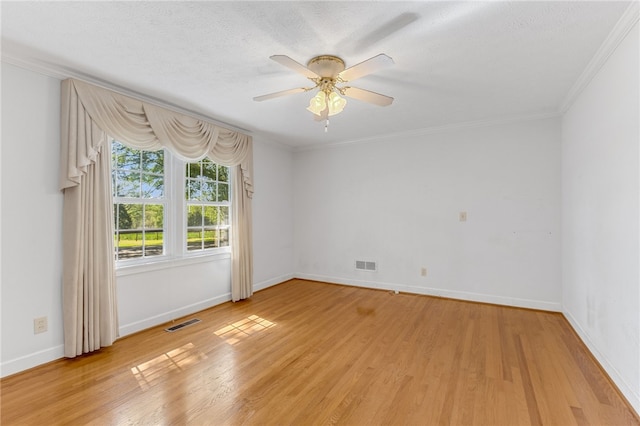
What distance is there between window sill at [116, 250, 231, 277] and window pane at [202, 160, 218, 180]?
108cm

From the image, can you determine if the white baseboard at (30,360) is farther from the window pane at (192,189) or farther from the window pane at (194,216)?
the window pane at (192,189)

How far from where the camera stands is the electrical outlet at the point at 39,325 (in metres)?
2.45

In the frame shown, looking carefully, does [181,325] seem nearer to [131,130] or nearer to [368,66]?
[131,130]

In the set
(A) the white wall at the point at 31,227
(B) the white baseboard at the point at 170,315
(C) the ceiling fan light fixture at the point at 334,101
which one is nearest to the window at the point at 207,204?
(B) the white baseboard at the point at 170,315

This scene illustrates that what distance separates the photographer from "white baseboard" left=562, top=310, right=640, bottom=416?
6.21ft

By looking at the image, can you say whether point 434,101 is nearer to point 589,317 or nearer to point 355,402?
point 589,317

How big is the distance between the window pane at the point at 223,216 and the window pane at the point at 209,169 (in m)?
0.47

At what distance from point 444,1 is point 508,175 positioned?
117 inches

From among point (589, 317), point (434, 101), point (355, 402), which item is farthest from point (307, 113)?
point (589, 317)

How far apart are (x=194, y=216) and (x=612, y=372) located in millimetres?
4351

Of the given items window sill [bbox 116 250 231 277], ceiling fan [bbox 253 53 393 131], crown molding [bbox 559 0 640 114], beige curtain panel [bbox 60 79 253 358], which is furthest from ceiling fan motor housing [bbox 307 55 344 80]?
window sill [bbox 116 250 231 277]

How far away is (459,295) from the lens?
4242 mm

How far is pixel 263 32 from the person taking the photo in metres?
2.01

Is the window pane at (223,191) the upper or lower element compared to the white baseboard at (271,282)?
upper
